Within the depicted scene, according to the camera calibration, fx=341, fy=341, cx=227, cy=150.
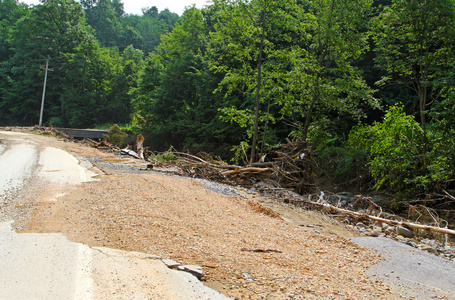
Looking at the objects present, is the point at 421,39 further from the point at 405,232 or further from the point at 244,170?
the point at 405,232

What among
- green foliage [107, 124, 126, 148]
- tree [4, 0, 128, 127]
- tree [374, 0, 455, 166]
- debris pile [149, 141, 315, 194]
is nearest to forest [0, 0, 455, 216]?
tree [374, 0, 455, 166]

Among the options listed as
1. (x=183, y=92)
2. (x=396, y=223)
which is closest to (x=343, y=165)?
(x=396, y=223)

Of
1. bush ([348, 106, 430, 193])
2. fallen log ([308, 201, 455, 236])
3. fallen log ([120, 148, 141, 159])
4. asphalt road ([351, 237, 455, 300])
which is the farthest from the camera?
fallen log ([120, 148, 141, 159])

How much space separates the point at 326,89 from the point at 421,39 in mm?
4201

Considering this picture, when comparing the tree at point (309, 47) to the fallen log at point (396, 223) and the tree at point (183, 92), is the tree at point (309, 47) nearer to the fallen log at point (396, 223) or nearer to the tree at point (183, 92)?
the fallen log at point (396, 223)

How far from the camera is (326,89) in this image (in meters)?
15.9

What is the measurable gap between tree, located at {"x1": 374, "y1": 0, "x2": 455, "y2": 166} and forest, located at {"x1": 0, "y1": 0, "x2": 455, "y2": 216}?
4 centimetres

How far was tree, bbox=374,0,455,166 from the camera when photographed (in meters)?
13.0

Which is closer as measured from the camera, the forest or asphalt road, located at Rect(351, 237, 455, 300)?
asphalt road, located at Rect(351, 237, 455, 300)

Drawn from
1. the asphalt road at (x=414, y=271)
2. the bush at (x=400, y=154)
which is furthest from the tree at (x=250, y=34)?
the asphalt road at (x=414, y=271)

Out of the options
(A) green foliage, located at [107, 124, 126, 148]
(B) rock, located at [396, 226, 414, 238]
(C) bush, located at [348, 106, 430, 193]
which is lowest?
(A) green foliage, located at [107, 124, 126, 148]

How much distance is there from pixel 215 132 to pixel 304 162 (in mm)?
15612

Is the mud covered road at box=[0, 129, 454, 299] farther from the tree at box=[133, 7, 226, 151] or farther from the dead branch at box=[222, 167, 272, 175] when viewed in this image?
the tree at box=[133, 7, 226, 151]

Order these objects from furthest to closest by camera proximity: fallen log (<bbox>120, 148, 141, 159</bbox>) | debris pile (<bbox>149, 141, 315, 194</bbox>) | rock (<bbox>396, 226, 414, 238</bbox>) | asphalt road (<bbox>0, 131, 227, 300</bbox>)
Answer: fallen log (<bbox>120, 148, 141, 159</bbox>) < debris pile (<bbox>149, 141, 315, 194</bbox>) < rock (<bbox>396, 226, 414, 238</bbox>) < asphalt road (<bbox>0, 131, 227, 300</bbox>)
